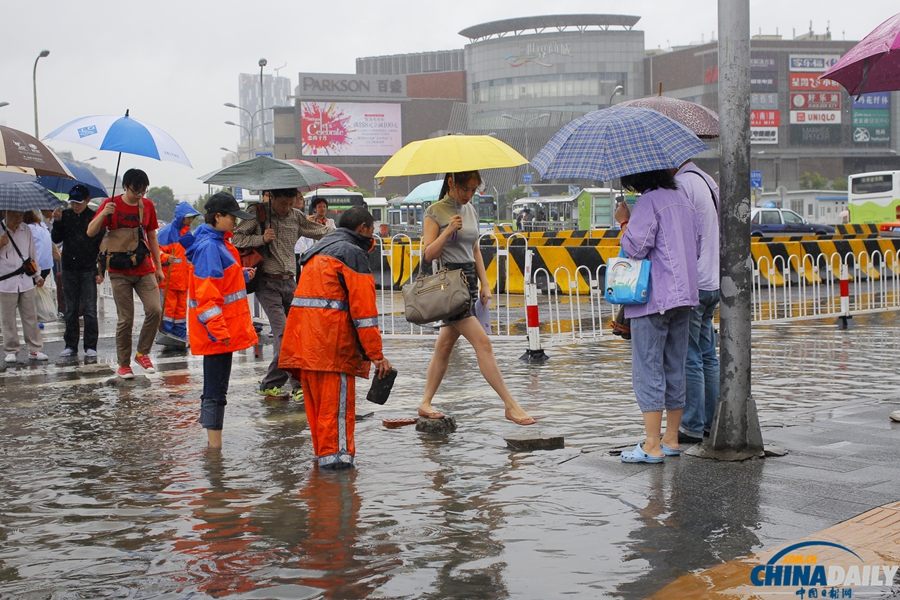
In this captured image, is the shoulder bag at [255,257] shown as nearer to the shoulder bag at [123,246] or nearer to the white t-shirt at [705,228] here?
the shoulder bag at [123,246]

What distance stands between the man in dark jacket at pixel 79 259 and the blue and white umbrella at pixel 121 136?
179 centimetres

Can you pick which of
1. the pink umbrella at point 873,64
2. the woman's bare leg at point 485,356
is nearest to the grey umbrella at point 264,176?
the woman's bare leg at point 485,356

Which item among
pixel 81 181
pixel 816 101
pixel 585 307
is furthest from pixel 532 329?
pixel 816 101

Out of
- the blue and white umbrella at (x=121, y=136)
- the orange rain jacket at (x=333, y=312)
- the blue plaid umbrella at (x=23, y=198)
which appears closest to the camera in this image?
the orange rain jacket at (x=333, y=312)

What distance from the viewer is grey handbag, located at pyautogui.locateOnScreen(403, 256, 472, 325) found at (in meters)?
6.58

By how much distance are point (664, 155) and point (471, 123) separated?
118m

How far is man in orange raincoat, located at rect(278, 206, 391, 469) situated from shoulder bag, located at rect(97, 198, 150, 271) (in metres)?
4.19

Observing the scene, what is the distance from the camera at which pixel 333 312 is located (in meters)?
5.80

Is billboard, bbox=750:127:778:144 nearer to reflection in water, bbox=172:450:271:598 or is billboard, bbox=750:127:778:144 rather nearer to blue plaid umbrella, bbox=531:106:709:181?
blue plaid umbrella, bbox=531:106:709:181

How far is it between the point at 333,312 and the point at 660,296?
75.7 inches

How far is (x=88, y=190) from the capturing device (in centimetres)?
1150

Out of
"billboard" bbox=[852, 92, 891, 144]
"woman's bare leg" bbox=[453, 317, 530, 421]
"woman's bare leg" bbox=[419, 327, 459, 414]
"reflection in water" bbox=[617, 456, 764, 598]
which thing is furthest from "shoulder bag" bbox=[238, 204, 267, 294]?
"billboard" bbox=[852, 92, 891, 144]

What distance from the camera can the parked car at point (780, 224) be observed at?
33000 mm

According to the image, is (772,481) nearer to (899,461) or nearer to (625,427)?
(899,461)
